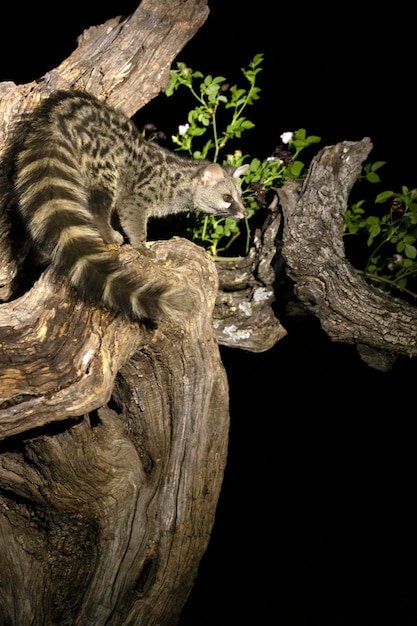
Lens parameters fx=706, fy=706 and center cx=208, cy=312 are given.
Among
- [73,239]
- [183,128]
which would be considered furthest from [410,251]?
[73,239]

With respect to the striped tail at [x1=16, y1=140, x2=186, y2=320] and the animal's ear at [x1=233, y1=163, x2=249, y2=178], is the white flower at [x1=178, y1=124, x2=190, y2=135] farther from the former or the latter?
the striped tail at [x1=16, y1=140, x2=186, y2=320]

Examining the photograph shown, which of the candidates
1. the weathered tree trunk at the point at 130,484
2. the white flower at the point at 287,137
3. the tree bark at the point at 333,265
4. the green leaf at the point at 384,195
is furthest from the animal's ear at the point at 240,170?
the weathered tree trunk at the point at 130,484

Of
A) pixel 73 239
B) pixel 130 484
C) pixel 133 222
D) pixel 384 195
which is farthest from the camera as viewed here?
pixel 133 222

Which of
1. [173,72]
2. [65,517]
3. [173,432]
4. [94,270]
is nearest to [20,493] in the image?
[65,517]

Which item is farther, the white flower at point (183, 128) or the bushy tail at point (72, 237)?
the white flower at point (183, 128)

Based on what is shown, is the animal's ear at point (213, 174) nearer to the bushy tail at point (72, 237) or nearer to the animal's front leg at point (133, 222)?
the animal's front leg at point (133, 222)

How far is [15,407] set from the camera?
7.47 ft

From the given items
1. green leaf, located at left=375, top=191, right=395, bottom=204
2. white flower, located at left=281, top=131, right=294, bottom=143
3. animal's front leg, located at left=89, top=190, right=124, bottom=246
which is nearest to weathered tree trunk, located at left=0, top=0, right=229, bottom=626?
animal's front leg, located at left=89, top=190, right=124, bottom=246

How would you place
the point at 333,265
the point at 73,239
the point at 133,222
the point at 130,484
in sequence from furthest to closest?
the point at 133,222 → the point at 333,265 → the point at 130,484 → the point at 73,239

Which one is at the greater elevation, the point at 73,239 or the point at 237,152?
the point at 237,152

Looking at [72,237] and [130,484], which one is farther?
[130,484]

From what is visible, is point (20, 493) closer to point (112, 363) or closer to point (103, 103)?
point (112, 363)

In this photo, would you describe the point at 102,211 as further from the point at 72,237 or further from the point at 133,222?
the point at 72,237

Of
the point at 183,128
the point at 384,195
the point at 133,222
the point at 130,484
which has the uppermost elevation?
the point at 183,128
